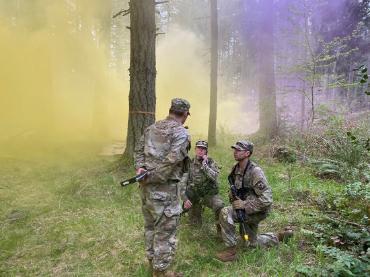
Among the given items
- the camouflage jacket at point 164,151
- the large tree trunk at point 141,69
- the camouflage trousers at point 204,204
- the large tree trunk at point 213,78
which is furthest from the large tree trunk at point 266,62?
the camouflage jacket at point 164,151

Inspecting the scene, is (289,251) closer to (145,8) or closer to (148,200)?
(148,200)

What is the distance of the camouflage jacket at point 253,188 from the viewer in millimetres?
5086

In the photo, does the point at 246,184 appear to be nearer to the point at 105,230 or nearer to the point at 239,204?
the point at 239,204

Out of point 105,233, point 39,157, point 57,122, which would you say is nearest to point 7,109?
point 57,122

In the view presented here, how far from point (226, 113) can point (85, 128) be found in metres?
9.64

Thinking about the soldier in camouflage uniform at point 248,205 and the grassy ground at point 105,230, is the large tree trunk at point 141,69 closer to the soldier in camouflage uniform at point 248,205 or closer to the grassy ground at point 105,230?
the grassy ground at point 105,230

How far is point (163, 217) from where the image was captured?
4473 millimetres

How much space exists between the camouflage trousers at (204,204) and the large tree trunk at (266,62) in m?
7.36

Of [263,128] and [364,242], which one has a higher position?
[263,128]

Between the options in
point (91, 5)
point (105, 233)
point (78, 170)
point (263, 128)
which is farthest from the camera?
point (91, 5)

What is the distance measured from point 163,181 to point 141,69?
14.4 feet

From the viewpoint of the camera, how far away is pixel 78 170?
9.95 m

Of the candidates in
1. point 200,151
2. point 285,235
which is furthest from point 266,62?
point 285,235

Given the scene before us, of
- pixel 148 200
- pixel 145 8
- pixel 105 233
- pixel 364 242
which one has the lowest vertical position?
pixel 105 233
